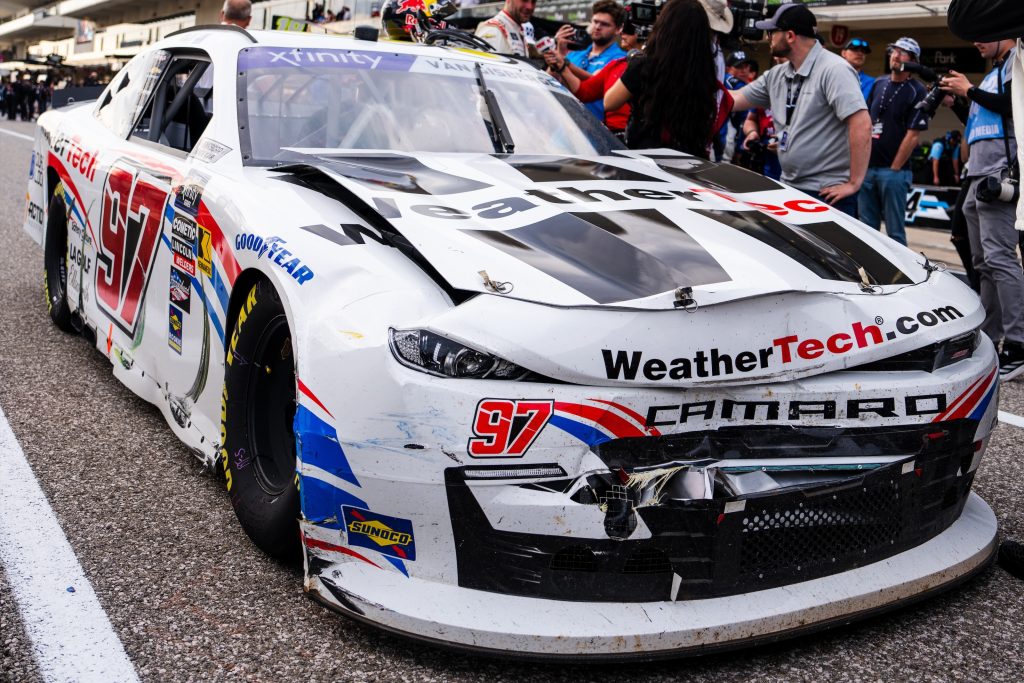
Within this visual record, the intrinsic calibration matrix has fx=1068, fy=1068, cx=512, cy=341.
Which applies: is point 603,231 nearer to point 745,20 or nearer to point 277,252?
point 277,252

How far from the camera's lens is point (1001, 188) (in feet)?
16.7

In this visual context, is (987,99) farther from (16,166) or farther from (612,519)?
(16,166)

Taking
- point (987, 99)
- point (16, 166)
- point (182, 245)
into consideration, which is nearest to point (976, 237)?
point (987, 99)

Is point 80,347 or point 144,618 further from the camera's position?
point 80,347

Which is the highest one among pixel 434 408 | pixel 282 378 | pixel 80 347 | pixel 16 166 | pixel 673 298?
pixel 673 298

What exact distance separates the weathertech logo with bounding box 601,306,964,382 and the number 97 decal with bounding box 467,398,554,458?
199 millimetres

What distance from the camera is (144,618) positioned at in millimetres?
2445

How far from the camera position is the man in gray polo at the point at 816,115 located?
5031 mm

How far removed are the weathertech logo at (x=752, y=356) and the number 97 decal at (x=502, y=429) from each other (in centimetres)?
20

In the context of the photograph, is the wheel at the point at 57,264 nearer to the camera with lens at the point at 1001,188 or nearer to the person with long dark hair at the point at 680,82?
the person with long dark hair at the point at 680,82

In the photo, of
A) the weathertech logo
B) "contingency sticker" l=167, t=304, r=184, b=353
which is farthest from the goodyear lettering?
the weathertech logo

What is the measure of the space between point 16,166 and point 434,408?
47.0 ft

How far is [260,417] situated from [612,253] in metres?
1.03

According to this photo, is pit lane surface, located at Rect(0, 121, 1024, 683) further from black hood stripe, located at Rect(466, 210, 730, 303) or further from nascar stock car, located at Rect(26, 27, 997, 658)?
black hood stripe, located at Rect(466, 210, 730, 303)
